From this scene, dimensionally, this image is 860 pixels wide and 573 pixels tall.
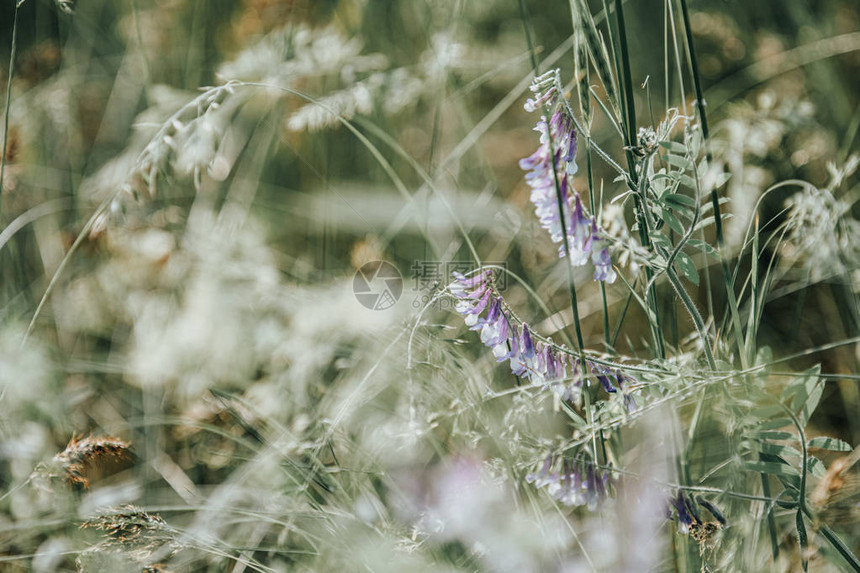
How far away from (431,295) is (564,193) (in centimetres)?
32

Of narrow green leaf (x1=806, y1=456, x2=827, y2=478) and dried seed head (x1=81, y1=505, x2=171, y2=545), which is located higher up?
narrow green leaf (x1=806, y1=456, x2=827, y2=478)

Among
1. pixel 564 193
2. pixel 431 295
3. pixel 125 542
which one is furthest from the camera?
pixel 431 295

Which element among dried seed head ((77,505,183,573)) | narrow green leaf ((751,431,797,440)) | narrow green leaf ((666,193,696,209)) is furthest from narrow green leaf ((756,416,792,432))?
dried seed head ((77,505,183,573))

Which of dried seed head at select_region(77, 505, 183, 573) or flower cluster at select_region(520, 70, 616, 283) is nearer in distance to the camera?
flower cluster at select_region(520, 70, 616, 283)

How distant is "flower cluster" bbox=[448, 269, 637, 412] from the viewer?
29.2 inches

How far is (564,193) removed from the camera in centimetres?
70

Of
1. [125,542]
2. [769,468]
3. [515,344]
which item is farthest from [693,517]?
[125,542]

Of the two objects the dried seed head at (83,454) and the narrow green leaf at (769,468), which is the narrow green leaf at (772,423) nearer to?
the narrow green leaf at (769,468)

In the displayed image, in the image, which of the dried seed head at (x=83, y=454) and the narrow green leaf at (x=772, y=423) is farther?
the dried seed head at (x=83, y=454)

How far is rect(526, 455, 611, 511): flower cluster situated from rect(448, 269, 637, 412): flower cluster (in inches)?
3.3

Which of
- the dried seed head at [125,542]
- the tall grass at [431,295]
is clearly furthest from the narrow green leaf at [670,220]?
the dried seed head at [125,542]

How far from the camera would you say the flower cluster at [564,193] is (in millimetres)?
699

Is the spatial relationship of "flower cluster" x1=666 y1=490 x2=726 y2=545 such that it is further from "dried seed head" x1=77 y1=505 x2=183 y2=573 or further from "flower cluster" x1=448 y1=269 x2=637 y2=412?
"dried seed head" x1=77 y1=505 x2=183 y2=573

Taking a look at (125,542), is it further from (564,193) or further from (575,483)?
(564,193)
